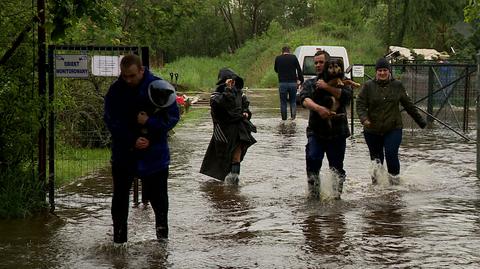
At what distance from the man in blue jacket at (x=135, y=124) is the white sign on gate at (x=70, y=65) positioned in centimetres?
157

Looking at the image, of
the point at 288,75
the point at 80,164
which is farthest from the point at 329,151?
the point at 288,75

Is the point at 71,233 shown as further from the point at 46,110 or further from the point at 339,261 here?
the point at 339,261

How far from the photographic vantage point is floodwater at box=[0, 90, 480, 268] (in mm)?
7078

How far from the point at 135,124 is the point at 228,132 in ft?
13.1

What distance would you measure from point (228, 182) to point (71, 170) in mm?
2430

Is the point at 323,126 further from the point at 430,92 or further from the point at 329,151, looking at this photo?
the point at 430,92

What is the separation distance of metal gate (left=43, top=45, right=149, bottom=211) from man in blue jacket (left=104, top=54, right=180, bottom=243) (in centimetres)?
162

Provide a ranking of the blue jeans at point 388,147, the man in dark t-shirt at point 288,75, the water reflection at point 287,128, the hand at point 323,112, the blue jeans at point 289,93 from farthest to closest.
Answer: the man in dark t-shirt at point 288,75 < the blue jeans at point 289,93 < the water reflection at point 287,128 < the blue jeans at point 388,147 < the hand at point 323,112

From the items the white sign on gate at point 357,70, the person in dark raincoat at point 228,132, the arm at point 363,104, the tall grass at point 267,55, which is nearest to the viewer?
the arm at point 363,104

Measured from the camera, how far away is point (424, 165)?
1277cm

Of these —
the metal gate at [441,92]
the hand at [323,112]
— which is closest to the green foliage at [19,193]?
the hand at [323,112]

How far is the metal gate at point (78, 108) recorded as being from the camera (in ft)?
29.0

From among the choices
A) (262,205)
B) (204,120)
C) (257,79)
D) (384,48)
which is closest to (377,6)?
(384,48)

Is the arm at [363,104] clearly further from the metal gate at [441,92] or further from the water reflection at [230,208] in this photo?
the metal gate at [441,92]
